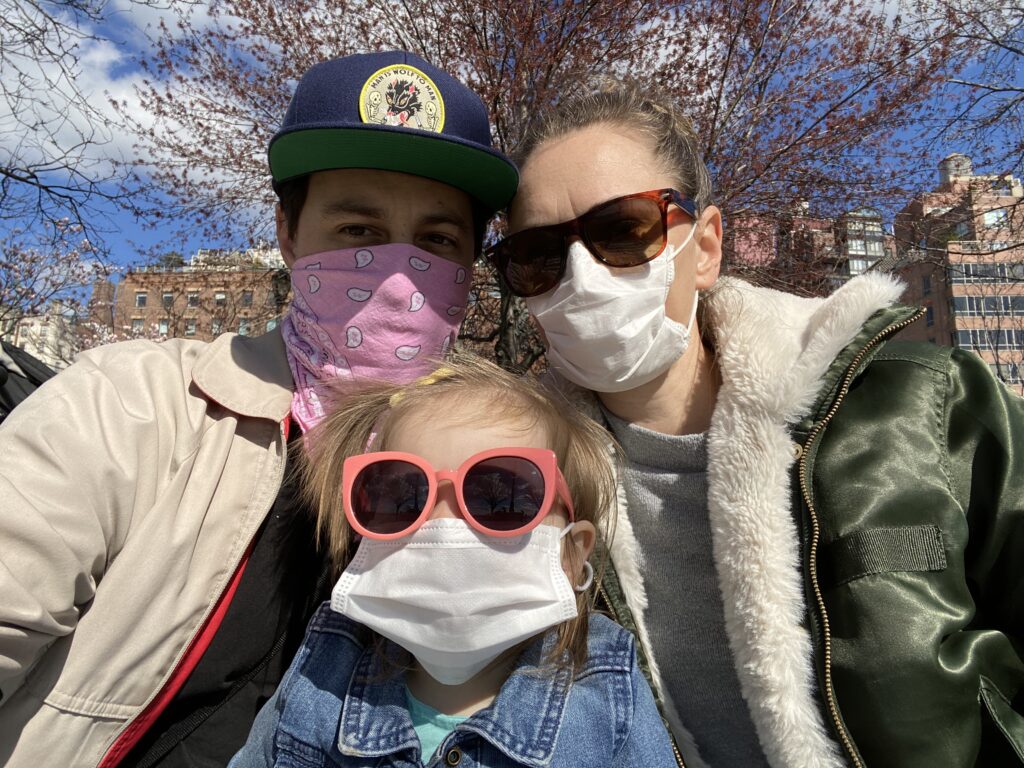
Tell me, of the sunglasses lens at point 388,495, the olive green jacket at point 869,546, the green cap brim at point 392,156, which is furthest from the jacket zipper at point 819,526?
the green cap brim at point 392,156

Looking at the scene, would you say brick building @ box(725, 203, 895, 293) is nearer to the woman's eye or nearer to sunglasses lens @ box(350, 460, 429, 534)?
the woman's eye

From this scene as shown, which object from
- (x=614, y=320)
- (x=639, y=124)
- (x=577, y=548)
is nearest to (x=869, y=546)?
(x=577, y=548)

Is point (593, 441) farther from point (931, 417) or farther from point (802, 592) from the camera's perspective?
point (931, 417)

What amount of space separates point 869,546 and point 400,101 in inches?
68.0

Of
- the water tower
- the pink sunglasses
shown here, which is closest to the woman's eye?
the pink sunglasses

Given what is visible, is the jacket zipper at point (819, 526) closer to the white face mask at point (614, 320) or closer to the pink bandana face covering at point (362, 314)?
the white face mask at point (614, 320)

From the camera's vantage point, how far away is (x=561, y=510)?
173cm

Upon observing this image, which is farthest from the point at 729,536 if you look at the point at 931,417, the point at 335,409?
the point at 335,409

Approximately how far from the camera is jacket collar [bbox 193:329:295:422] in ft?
6.02

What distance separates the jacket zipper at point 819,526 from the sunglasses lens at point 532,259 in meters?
0.82

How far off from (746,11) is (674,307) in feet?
22.3

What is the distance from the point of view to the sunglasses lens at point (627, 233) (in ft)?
6.45

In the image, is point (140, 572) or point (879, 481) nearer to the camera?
point (140, 572)

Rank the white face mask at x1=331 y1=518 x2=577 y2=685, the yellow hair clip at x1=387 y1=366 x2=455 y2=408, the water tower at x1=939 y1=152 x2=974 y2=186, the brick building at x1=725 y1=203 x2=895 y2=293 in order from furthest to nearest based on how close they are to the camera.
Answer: the water tower at x1=939 y1=152 x2=974 y2=186 → the brick building at x1=725 y1=203 x2=895 y2=293 → the yellow hair clip at x1=387 y1=366 x2=455 y2=408 → the white face mask at x1=331 y1=518 x2=577 y2=685
